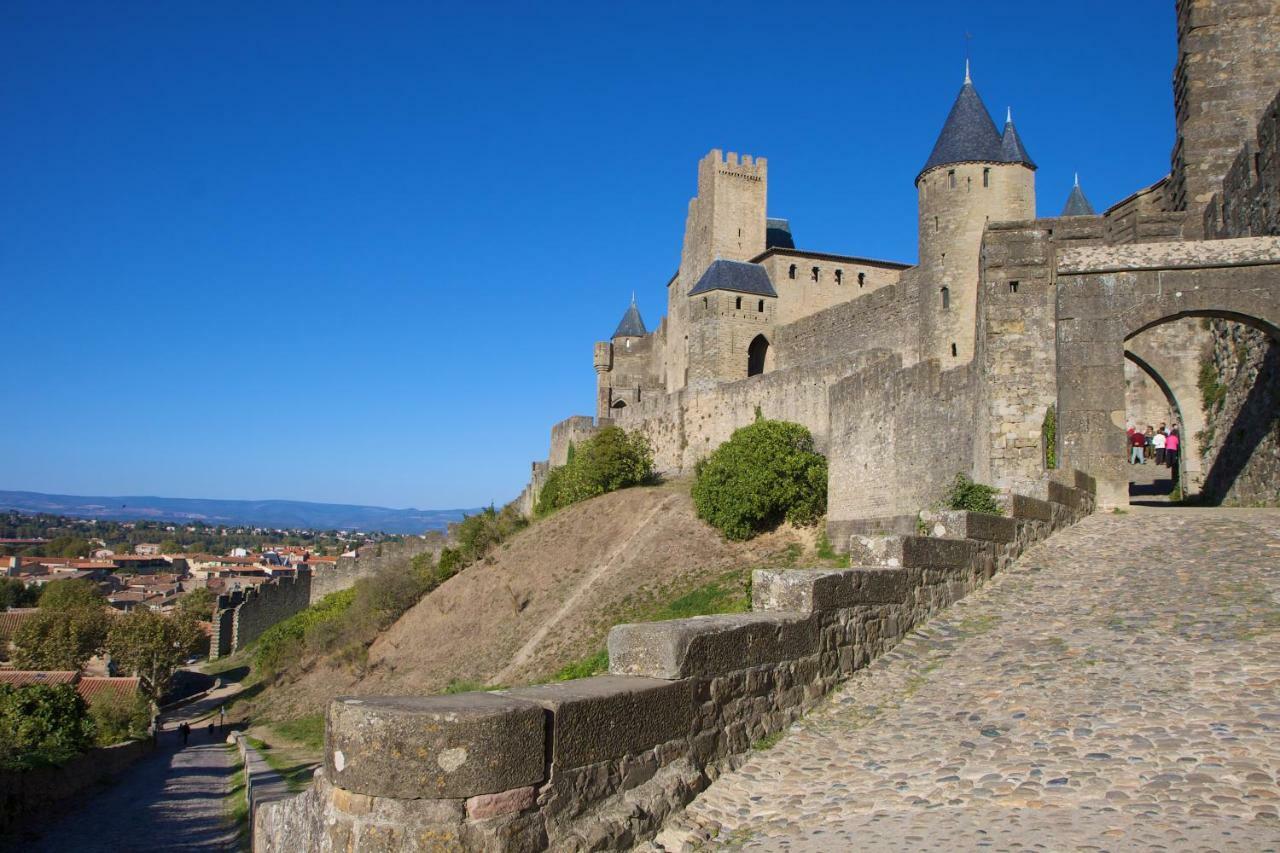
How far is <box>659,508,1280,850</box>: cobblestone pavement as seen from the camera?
4.76 meters

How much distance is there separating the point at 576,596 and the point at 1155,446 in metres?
15.4

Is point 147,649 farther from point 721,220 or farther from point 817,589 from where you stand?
point 817,589

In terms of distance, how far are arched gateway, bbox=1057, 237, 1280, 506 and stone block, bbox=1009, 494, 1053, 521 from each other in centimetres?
235

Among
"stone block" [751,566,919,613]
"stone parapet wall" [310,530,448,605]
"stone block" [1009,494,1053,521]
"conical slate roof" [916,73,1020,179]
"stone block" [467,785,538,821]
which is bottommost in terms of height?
"stone parapet wall" [310,530,448,605]

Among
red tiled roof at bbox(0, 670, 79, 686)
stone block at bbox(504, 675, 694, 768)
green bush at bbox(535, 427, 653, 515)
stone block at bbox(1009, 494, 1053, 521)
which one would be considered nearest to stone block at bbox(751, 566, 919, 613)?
stone block at bbox(504, 675, 694, 768)

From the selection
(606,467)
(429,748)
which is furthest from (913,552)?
(606,467)

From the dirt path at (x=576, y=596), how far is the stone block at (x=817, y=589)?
59.9ft

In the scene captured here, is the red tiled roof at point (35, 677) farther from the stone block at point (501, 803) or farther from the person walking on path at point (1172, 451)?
the stone block at point (501, 803)

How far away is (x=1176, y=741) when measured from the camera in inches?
216

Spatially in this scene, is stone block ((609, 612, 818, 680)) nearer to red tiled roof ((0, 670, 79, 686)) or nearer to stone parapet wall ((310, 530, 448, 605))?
red tiled roof ((0, 670, 79, 686))

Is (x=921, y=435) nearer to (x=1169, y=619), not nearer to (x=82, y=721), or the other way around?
(x=1169, y=619)

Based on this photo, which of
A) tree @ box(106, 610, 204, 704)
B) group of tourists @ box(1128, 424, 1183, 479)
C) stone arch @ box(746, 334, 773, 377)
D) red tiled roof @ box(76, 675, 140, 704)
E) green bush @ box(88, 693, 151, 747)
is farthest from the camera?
tree @ box(106, 610, 204, 704)

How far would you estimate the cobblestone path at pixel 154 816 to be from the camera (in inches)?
781

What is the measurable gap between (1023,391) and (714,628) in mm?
10503
